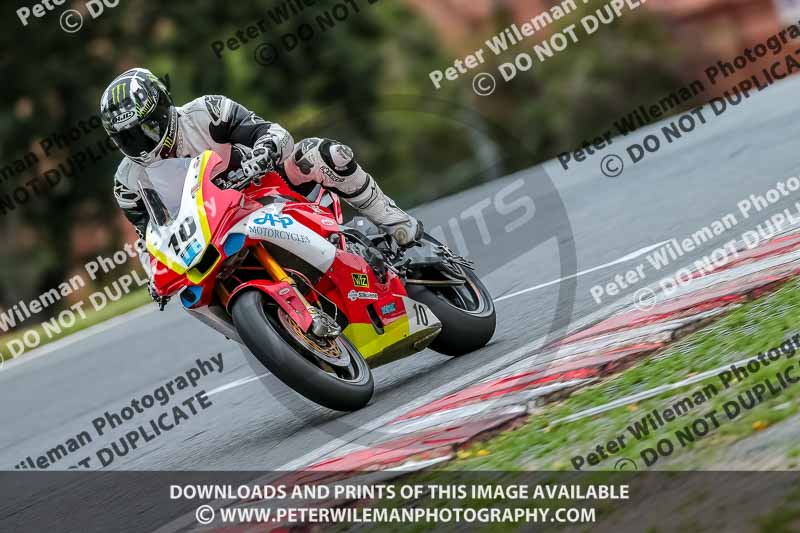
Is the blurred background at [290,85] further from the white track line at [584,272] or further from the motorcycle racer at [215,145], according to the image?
the motorcycle racer at [215,145]

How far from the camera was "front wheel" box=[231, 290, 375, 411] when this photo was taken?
6.14 m

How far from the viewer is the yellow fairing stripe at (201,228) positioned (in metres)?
6.31

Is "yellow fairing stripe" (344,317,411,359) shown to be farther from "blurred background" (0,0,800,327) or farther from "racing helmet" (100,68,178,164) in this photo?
"blurred background" (0,0,800,327)

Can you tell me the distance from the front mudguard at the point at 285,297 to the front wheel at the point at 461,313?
107 centimetres

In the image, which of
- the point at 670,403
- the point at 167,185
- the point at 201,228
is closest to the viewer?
the point at 670,403

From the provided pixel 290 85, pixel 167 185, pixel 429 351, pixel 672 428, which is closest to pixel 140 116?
pixel 167 185

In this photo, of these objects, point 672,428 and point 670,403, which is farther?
point 670,403

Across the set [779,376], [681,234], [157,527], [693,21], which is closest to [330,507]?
[157,527]

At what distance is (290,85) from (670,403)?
29.7 m

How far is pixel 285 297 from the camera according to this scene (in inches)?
250

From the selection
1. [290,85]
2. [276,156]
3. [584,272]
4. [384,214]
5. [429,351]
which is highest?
[290,85]

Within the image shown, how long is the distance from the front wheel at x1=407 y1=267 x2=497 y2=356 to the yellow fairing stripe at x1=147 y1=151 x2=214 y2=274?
4.73 feet

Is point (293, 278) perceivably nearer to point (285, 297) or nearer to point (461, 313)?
point (285, 297)

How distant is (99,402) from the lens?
400 inches
